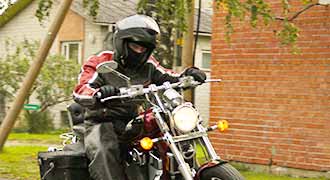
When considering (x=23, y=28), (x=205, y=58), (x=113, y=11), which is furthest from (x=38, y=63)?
(x=23, y=28)

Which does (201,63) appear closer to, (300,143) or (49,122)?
(49,122)

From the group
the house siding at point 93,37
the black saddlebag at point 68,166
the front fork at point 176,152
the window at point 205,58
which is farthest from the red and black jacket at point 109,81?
the house siding at point 93,37

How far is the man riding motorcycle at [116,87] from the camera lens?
573 centimetres

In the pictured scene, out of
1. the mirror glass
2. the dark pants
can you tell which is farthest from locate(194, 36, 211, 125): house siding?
the mirror glass

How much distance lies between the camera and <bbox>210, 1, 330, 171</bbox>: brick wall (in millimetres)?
11359

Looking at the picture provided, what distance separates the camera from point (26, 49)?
23688mm

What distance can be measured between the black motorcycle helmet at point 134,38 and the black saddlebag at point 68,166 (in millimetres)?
860

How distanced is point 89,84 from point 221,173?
4.51 feet

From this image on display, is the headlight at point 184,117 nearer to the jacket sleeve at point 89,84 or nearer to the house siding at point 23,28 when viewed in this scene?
the jacket sleeve at point 89,84

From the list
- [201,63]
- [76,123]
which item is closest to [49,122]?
[201,63]

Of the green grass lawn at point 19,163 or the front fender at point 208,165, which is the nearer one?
the front fender at point 208,165

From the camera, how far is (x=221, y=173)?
17.2 ft

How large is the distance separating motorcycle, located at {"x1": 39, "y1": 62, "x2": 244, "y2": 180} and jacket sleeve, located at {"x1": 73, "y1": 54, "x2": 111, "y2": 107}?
0.27 metres

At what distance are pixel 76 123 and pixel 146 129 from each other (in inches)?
45.6
